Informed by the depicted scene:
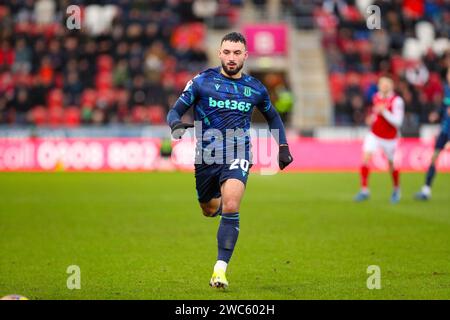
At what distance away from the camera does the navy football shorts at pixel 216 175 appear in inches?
337

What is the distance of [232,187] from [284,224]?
536 centimetres

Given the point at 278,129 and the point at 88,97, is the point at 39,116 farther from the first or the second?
the point at 278,129

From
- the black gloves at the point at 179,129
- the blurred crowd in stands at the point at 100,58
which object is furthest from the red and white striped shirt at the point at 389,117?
the blurred crowd in stands at the point at 100,58

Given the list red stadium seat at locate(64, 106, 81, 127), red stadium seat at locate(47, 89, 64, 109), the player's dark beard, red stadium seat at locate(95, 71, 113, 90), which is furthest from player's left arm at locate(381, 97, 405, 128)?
red stadium seat at locate(95, 71, 113, 90)

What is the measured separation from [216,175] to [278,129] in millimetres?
816

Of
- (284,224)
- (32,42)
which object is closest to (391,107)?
(284,224)

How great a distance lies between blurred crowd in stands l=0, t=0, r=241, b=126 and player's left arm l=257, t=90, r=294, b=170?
1869 centimetres

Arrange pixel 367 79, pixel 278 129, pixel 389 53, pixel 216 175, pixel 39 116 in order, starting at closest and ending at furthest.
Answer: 1. pixel 216 175
2. pixel 278 129
3. pixel 39 116
4. pixel 367 79
5. pixel 389 53

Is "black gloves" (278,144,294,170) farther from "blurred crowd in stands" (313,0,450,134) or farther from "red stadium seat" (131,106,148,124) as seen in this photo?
"blurred crowd in stands" (313,0,450,134)

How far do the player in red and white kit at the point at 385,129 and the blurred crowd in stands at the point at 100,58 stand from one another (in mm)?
11265

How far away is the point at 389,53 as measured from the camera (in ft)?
105

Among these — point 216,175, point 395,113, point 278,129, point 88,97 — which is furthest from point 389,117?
point 88,97

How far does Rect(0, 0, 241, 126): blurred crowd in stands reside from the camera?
28.1 meters
